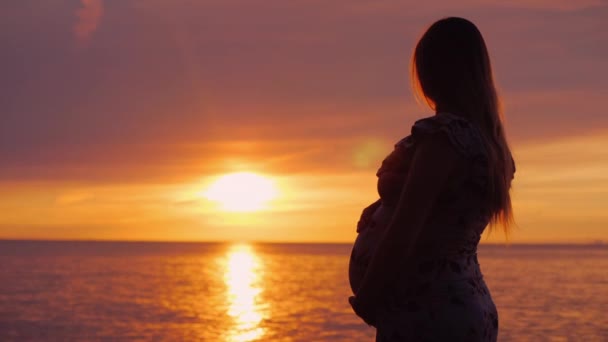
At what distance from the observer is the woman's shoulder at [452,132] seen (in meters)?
2.35

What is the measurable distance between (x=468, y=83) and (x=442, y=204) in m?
0.41

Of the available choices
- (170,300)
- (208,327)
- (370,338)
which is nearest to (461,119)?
(370,338)

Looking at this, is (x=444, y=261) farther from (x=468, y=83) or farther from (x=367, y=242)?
(x=468, y=83)

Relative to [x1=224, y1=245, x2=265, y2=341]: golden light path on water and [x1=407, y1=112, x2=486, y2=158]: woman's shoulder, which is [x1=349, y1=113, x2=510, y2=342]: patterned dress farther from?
[x1=224, y1=245, x2=265, y2=341]: golden light path on water

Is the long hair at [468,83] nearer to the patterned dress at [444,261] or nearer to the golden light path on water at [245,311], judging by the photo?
the patterned dress at [444,261]

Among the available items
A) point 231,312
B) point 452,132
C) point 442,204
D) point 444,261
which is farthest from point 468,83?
point 231,312

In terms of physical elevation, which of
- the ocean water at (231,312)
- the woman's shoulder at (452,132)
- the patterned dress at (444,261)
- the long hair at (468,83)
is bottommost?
the ocean water at (231,312)

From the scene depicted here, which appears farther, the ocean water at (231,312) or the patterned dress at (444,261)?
the ocean water at (231,312)

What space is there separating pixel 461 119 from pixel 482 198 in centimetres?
25

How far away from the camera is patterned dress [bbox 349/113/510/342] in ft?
7.91

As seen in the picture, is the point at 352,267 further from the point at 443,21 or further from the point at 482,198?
the point at 443,21

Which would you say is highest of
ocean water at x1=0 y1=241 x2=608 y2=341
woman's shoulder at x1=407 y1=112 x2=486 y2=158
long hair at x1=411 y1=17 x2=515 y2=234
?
long hair at x1=411 y1=17 x2=515 y2=234

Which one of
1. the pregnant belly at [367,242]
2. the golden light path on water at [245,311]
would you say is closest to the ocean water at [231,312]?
the golden light path on water at [245,311]

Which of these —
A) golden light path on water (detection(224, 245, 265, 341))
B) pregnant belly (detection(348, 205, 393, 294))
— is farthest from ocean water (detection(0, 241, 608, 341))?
pregnant belly (detection(348, 205, 393, 294))
